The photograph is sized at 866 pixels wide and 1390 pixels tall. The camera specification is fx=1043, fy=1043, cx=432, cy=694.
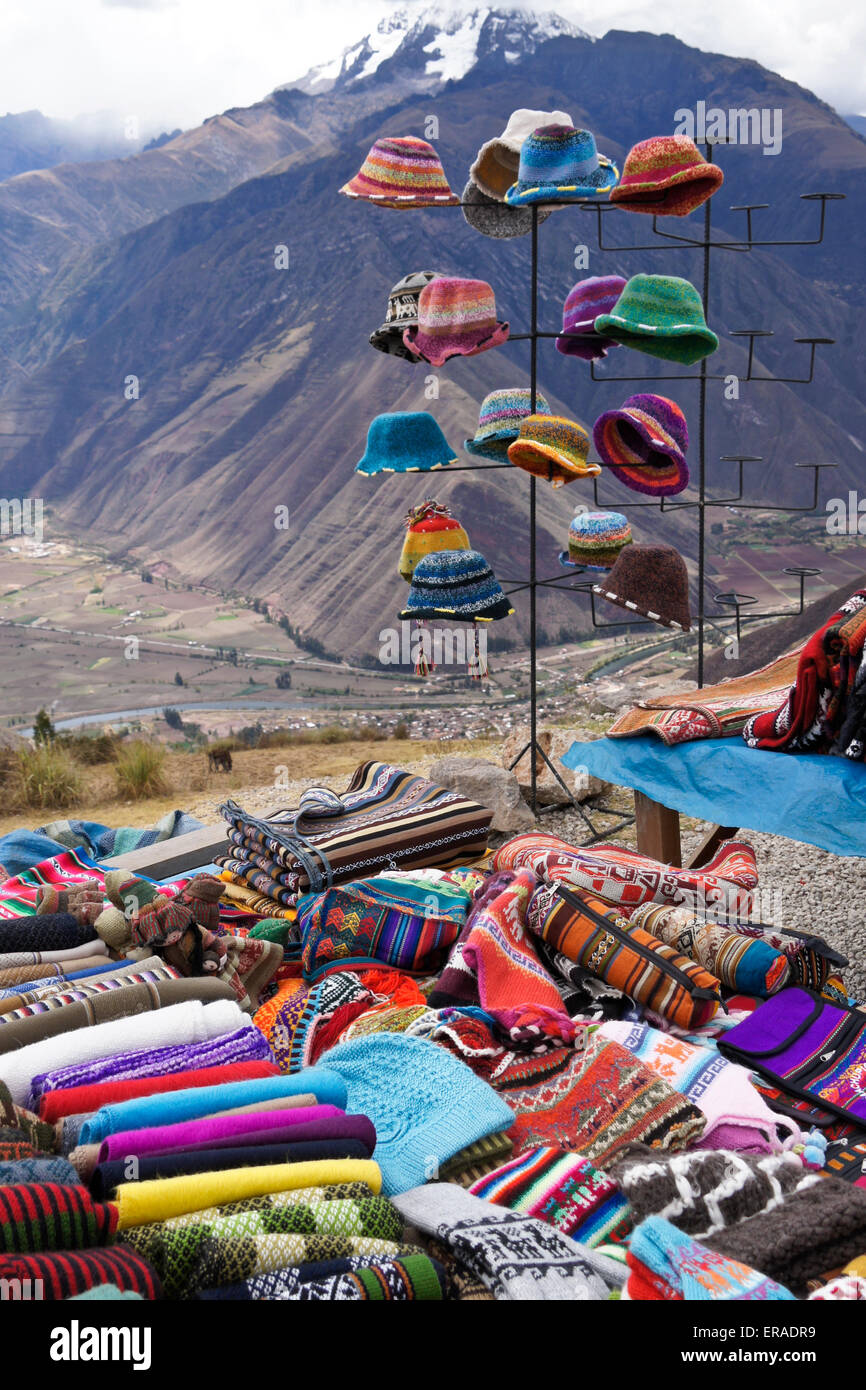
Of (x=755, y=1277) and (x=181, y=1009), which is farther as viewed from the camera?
(x=181, y=1009)

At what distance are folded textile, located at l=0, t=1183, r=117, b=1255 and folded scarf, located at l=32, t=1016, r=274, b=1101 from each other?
1.43 feet

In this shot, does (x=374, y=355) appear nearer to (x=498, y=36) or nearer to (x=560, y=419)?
(x=498, y=36)

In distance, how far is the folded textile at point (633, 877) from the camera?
2588mm

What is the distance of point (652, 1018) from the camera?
2.20 metres

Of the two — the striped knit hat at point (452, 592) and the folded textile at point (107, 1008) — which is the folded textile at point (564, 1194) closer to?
the folded textile at point (107, 1008)

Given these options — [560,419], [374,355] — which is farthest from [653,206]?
[374,355]

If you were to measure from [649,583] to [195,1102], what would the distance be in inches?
137

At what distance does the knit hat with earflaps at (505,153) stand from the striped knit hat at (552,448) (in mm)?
1128

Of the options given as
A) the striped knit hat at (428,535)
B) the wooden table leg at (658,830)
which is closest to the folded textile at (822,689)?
the wooden table leg at (658,830)

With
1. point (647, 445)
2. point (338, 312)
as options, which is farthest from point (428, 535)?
point (338, 312)

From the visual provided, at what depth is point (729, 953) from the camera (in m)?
2.29

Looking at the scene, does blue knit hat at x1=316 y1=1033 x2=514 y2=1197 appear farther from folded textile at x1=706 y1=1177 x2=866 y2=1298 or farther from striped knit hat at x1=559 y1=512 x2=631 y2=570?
striped knit hat at x1=559 y1=512 x2=631 y2=570

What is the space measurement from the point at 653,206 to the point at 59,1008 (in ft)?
12.7

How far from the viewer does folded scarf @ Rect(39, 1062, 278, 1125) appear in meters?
1.63
